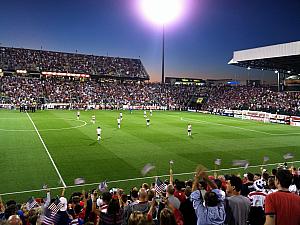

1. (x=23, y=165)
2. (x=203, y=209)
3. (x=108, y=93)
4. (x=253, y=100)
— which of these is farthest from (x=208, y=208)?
(x=108, y=93)

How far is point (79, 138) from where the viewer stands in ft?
85.0

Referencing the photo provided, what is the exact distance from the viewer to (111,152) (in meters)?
20.8

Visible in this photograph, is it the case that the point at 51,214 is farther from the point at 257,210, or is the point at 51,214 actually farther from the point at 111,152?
the point at 111,152

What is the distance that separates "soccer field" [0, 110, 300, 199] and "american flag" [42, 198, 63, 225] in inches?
280

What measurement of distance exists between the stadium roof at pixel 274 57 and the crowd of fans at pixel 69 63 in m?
36.2

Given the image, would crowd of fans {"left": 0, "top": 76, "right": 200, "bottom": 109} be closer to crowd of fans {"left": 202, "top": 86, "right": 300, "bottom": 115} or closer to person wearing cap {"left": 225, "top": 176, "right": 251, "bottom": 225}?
crowd of fans {"left": 202, "top": 86, "right": 300, "bottom": 115}

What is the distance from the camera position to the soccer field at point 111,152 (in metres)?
15.1

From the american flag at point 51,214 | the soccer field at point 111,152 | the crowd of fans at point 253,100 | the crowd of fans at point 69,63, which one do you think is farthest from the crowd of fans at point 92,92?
the american flag at point 51,214

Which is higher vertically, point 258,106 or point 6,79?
point 6,79

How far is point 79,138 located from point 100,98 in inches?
1733

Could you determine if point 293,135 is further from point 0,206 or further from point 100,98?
point 100,98

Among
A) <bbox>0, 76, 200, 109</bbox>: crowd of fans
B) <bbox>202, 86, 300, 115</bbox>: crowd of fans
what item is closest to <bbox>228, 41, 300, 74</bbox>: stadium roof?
<bbox>202, 86, 300, 115</bbox>: crowd of fans

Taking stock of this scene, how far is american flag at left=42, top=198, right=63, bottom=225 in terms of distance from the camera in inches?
230

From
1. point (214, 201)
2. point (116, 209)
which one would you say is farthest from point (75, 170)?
point (214, 201)
